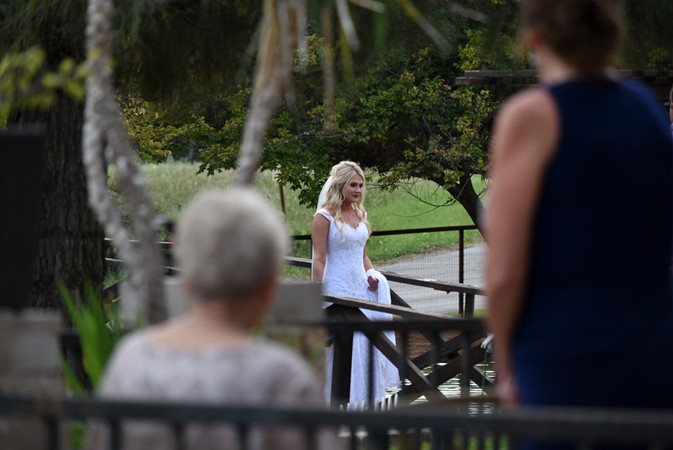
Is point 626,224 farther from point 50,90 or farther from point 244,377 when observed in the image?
point 50,90

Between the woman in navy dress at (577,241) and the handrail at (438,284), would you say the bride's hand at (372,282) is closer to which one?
the handrail at (438,284)

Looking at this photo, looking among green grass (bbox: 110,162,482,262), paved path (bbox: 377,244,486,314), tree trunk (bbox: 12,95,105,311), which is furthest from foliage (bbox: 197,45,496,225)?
green grass (bbox: 110,162,482,262)

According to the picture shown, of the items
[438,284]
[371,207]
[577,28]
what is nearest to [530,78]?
[438,284]

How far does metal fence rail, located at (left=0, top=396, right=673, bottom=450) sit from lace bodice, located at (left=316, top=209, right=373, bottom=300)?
6388 millimetres

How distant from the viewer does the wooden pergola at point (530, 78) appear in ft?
28.1

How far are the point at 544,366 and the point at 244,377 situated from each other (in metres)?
0.62

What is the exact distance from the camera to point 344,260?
29.1 feet

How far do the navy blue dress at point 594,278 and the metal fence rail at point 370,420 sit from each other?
22 cm

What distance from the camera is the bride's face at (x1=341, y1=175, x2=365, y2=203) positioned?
28.9 feet

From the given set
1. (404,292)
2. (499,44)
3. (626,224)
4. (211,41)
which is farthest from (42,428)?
(404,292)

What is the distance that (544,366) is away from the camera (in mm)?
2584

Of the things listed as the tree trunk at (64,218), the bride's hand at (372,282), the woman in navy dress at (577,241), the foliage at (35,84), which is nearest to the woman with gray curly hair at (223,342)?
the woman in navy dress at (577,241)

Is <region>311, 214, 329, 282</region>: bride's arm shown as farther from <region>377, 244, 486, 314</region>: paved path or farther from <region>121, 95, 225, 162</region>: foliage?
<region>377, 244, 486, 314</region>: paved path

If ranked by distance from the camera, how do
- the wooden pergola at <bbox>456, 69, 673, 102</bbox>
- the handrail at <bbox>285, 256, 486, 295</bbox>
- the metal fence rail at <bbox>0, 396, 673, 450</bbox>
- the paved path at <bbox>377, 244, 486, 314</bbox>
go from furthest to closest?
the paved path at <bbox>377, 244, 486, 314</bbox>, the handrail at <bbox>285, 256, 486, 295</bbox>, the wooden pergola at <bbox>456, 69, 673, 102</bbox>, the metal fence rail at <bbox>0, 396, 673, 450</bbox>
